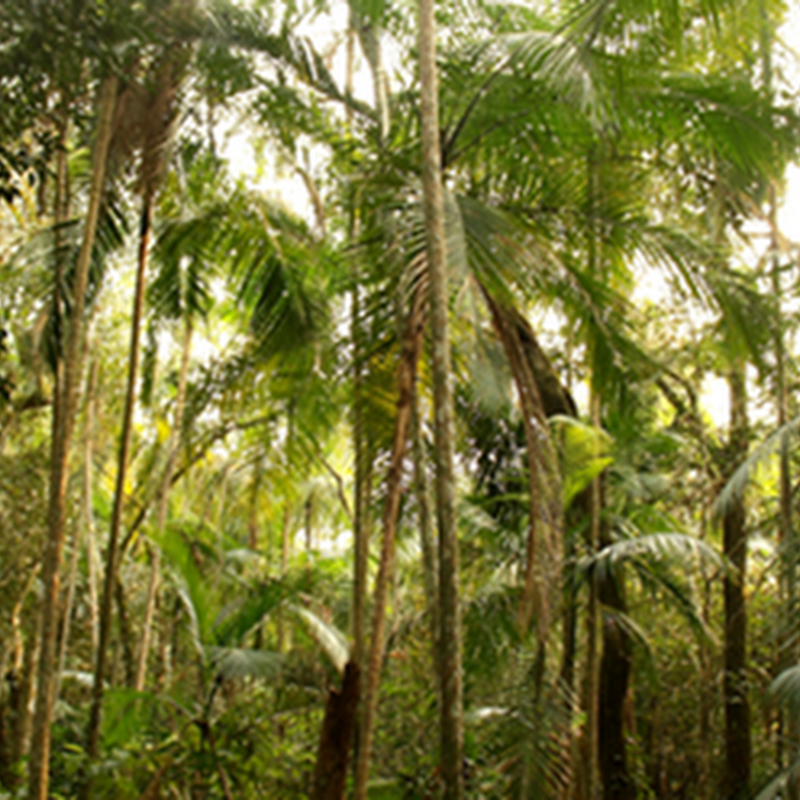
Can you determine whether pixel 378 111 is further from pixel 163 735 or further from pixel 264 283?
pixel 163 735

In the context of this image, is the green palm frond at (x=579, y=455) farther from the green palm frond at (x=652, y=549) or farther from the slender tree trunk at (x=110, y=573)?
the slender tree trunk at (x=110, y=573)

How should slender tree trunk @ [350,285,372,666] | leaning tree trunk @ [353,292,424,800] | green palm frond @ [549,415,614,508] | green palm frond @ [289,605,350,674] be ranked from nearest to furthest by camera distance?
leaning tree trunk @ [353,292,424,800]
green palm frond @ [549,415,614,508]
slender tree trunk @ [350,285,372,666]
green palm frond @ [289,605,350,674]

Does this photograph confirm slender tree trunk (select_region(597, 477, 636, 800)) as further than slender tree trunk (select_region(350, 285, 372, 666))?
Yes

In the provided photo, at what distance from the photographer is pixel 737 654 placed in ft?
22.7

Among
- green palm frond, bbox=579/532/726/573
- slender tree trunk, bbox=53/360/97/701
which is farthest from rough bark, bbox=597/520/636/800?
slender tree trunk, bbox=53/360/97/701

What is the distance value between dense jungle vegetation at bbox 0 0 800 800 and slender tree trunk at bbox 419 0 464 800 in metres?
0.01

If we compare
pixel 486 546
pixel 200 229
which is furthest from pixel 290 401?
pixel 486 546

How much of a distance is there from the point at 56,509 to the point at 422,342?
5.99 feet

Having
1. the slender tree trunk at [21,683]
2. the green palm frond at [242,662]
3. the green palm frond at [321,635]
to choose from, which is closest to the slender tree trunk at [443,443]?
the green palm frond at [242,662]

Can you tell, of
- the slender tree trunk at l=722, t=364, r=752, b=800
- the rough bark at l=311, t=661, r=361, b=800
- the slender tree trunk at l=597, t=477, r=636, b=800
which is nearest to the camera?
the rough bark at l=311, t=661, r=361, b=800

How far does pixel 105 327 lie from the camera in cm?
799

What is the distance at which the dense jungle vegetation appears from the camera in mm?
3713

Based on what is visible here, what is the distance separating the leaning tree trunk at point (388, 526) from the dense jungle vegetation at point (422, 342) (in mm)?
16

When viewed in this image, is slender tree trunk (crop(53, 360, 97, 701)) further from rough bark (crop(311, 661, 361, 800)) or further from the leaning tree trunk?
the leaning tree trunk
